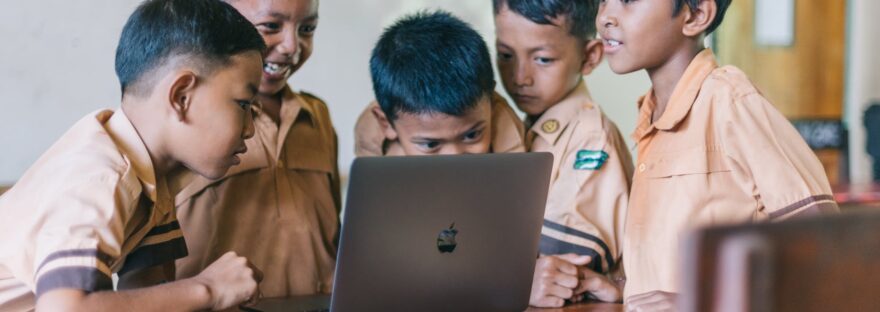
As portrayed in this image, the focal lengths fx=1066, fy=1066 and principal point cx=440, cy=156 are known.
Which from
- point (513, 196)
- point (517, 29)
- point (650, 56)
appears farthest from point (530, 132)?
point (513, 196)

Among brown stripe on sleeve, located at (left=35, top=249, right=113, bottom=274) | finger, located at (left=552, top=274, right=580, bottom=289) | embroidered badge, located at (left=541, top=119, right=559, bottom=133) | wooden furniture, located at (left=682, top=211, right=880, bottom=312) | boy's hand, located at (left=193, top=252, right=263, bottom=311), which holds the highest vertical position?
embroidered badge, located at (left=541, top=119, right=559, bottom=133)

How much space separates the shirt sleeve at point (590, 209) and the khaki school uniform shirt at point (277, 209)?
45cm

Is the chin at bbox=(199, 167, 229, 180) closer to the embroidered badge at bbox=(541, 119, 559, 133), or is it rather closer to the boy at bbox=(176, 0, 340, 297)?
the boy at bbox=(176, 0, 340, 297)

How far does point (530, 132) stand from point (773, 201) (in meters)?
0.71

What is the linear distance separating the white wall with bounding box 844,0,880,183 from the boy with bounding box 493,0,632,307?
3372 mm

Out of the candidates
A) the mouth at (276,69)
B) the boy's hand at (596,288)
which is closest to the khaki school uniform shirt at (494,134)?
the mouth at (276,69)

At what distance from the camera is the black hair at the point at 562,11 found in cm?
204

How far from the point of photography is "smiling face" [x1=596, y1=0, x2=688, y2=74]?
168 cm

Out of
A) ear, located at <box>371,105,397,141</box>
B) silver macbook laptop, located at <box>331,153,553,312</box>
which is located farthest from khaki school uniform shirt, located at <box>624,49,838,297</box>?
ear, located at <box>371,105,397,141</box>

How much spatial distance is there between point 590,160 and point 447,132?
0.89ft

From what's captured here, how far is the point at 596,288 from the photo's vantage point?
1798mm

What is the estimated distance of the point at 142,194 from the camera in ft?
5.06

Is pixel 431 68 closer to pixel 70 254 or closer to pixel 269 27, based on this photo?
pixel 269 27

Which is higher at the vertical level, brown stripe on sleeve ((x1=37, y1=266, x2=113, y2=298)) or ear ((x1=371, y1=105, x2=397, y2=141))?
ear ((x1=371, y1=105, x2=397, y2=141))
